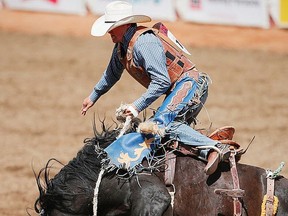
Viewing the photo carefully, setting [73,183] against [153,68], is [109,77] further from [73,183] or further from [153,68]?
[73,183]

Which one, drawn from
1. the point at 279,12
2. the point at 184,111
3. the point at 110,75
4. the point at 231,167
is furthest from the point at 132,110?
the point at 279,12

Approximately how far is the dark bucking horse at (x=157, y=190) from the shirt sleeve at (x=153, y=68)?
49 centimetres

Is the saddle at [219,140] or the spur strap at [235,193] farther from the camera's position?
the saddle at [219,140]

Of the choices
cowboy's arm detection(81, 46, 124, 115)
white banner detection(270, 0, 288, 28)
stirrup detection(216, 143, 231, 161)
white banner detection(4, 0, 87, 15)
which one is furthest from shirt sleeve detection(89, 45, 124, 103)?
white banner detection(4, 0, 87, 15)

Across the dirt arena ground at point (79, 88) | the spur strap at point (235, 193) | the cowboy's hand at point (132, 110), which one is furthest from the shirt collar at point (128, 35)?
the dirt arena ground at point (79, 88)

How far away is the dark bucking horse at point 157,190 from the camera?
506cm

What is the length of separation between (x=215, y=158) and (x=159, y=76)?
0.67m

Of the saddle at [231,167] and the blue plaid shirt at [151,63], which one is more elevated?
the blue plaid shirt at [151,63]

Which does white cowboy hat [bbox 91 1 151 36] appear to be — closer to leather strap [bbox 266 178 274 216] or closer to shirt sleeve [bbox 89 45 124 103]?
shirt sleeve [bbox 89 45 124 103]

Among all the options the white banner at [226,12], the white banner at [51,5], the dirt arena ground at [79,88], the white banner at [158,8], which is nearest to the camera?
the dirt arena ground at [79,88]

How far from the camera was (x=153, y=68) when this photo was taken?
5035mm

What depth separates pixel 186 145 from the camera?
5.18 meters

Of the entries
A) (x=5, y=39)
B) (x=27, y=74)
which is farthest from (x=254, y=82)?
(x=5, y=39)

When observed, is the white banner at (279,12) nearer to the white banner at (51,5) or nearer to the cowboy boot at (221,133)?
the white banner at (51,5)
